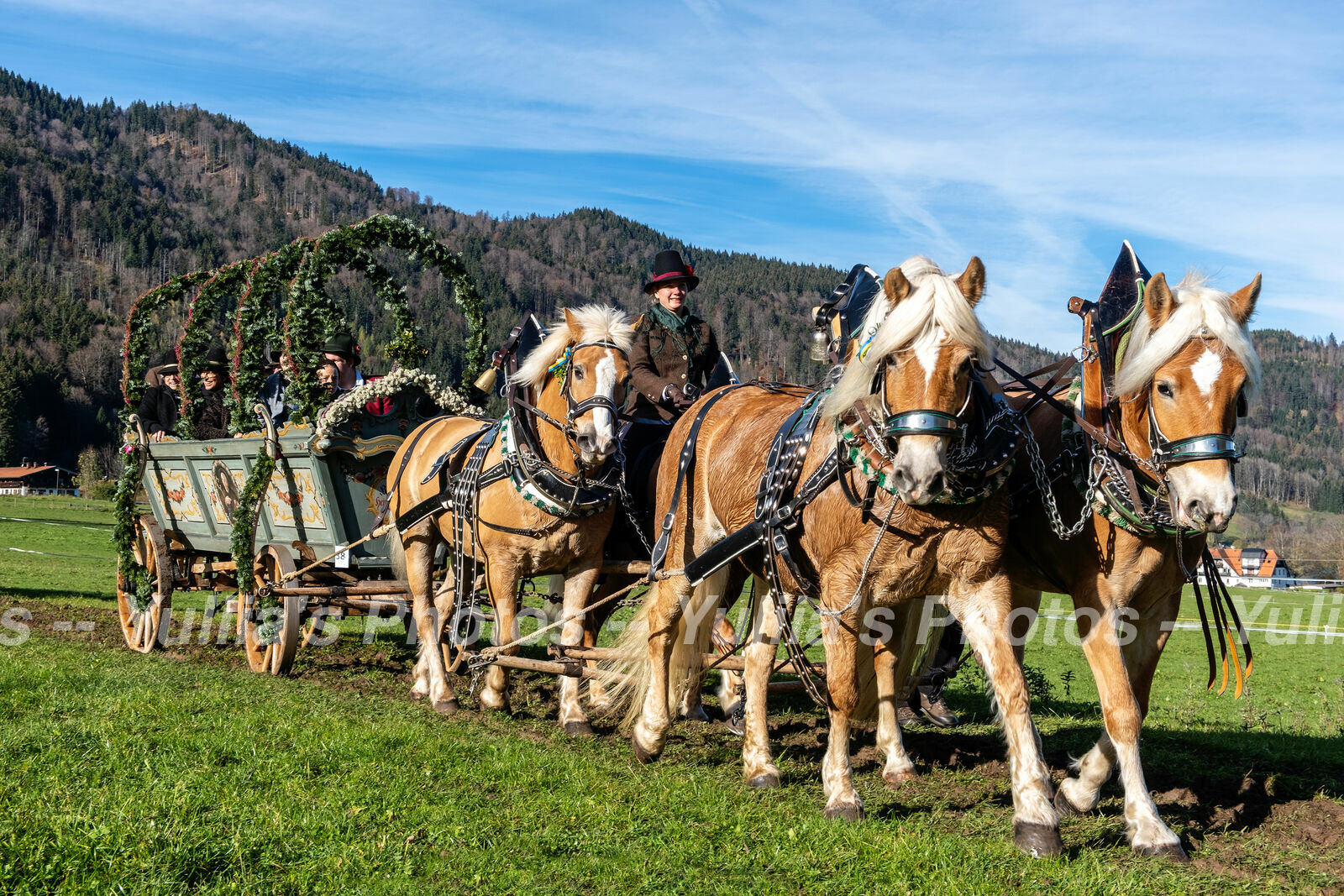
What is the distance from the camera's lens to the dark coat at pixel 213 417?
9820 millimetres

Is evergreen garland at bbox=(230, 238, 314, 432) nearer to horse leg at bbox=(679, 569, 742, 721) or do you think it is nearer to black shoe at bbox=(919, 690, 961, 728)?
horse leg at bbox=(679, 569, 742, 721)

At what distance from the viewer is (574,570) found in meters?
6.43

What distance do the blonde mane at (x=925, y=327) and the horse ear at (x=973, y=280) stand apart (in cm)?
3

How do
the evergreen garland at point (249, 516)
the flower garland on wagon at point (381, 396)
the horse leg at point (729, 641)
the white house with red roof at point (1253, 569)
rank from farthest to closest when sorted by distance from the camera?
the white house with red roof at point (1253, 569)
the evergreen garland at point (249, 516)
the flower garland on wagon at point (381, 396)
the horse leg at point (729, 641)

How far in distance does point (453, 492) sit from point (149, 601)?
4457mm

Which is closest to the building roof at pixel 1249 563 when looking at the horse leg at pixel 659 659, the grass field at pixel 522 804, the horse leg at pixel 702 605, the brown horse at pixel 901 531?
the grass field at pixel 522 804

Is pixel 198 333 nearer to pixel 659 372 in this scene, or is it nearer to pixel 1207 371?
pixel 659 372

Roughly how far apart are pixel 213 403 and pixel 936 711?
7.33m

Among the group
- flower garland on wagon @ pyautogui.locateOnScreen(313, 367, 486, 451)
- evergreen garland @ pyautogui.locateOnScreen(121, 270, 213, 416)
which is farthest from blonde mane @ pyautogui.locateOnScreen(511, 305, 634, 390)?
evergreen garland @ pyautogui.locateOnScreen(121, 270, 213, 416)

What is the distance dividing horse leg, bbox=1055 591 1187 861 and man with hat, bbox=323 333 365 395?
20.7 ft

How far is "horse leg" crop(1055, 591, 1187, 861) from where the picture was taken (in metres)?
4.05

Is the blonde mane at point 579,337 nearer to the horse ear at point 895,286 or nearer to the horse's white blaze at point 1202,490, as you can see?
the horse ear at point 895,286

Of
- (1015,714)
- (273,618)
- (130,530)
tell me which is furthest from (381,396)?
(1015,714)

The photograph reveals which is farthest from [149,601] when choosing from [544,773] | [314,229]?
[314,229]
